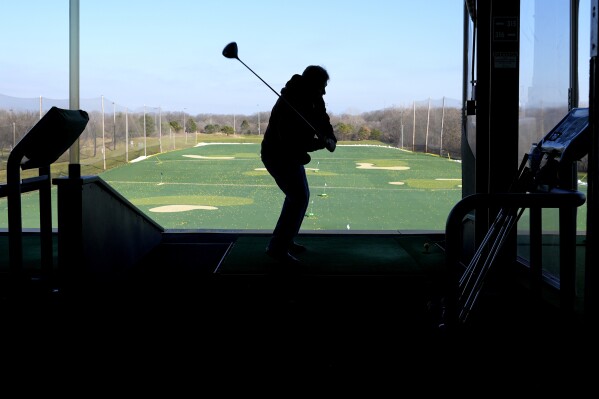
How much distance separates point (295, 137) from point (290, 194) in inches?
14.8

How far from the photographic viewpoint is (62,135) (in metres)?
3.74

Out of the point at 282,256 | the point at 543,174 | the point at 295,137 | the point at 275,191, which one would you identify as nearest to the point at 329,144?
the point at 295,137

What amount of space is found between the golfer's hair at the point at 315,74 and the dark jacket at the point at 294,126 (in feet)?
0.17

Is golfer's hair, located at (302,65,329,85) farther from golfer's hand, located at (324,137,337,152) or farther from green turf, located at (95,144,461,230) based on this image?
green turf, located at (95,144,461,230)

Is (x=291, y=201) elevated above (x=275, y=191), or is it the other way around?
(x=291, y=201)

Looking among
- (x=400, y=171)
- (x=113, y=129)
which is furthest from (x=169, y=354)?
(x=400, y=171)

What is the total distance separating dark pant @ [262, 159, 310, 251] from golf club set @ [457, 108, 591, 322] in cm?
197

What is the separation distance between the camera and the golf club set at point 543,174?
2447mm

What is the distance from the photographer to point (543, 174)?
2645 millimetres

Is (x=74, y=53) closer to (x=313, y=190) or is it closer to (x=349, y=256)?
(x=349, y=256)

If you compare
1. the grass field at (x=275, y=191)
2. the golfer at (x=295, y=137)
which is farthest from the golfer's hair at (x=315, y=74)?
the grass field at (x=275, y=191)

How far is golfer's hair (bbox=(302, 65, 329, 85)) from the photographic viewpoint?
4.70 metres

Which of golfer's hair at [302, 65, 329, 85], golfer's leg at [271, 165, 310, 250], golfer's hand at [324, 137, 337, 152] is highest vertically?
golfer's hair at [302, 65, 329, 85]

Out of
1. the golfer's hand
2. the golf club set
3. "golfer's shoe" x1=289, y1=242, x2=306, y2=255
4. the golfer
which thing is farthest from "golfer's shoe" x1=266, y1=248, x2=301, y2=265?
the golf club set
